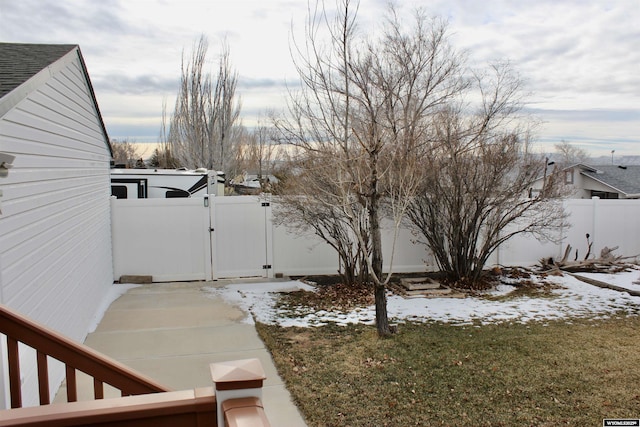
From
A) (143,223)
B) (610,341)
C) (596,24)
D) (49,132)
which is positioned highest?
(596,24)

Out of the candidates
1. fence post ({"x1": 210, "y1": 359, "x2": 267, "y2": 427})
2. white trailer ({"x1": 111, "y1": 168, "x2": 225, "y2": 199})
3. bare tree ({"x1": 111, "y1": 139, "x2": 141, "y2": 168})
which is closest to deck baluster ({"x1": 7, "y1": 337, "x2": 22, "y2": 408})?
fence post ({"x1": 210, "y1": 359, "x2": 267, "y2": 427})

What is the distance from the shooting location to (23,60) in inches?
179

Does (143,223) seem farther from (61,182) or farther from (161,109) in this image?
(161,109)

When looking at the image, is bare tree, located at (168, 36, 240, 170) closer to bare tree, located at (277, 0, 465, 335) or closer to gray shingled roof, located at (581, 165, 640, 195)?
bare tree, located at (277, 0, 465, 335)

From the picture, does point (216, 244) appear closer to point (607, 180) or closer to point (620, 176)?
point (607, 180)

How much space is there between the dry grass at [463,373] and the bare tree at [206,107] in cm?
1934

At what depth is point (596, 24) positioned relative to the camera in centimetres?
856

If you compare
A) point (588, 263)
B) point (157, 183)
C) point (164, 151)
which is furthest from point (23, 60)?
point (164, 151)

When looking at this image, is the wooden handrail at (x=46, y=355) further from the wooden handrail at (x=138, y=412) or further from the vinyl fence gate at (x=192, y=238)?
the vinyl fence gate at (x=192, y=238)

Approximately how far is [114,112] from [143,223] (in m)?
12.1

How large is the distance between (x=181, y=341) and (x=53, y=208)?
215 cm

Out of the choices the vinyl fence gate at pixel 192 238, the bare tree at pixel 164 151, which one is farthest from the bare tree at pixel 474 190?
the bare tree at pixel 164 151

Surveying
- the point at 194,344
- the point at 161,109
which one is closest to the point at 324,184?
the point at 194,344

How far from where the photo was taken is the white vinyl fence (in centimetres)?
944
